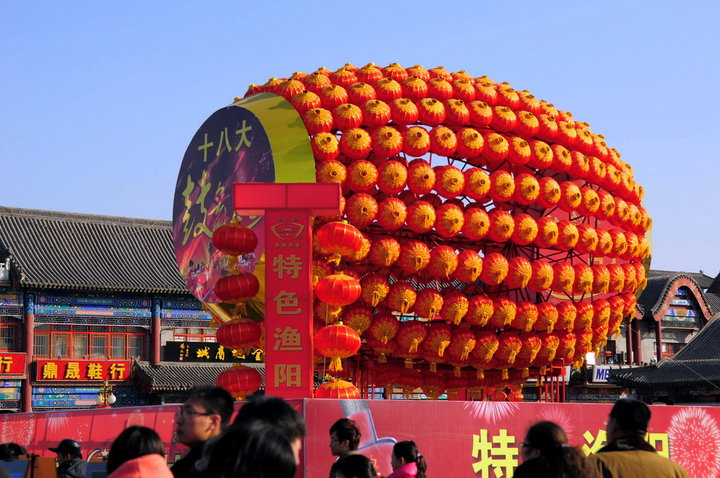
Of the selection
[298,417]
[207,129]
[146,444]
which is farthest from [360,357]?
[298,417]

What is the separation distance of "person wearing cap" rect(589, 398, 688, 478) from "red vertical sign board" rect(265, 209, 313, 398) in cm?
780

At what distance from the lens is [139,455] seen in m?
4.76

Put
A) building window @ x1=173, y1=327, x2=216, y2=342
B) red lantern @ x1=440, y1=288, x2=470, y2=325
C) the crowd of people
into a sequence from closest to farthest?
the crowd of people
red lantern @ x1=440, y1=288, x2=470, y2=325
building window @ x1=173, y1=327, x2=216, y2=342

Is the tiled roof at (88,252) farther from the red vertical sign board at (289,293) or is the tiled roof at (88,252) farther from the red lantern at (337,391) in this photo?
the red vertical sign board at (289,293)

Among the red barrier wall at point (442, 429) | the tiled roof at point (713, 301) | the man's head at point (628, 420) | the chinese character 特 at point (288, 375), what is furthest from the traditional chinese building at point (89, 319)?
the man's head at point (628, 420)

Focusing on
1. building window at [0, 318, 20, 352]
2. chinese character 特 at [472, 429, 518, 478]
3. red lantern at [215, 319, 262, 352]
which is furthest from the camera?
building window at [0, 318, 20, 352]

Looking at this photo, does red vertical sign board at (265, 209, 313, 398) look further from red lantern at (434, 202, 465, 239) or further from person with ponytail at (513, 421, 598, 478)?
person with ponytail at (513, 421, 598, 478)

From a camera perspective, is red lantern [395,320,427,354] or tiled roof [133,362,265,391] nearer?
red lantern [395,320,427,354]

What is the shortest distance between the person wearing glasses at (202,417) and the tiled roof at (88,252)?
97.2ft

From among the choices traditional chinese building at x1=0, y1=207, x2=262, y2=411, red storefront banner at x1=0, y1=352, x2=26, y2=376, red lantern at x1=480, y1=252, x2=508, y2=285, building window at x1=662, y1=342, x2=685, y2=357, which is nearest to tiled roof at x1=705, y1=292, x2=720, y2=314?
building window at x1=662, y1=342, x2=685, y2=357

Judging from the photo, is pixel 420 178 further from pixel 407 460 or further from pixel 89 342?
pixel 89 342

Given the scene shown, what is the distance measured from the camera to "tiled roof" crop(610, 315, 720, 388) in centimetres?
2991

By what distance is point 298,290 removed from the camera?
1293cm

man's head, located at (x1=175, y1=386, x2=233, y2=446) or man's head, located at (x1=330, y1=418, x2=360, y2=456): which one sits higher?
man's head, located at (x1=175, y1=386, x2=233, y2=446)
